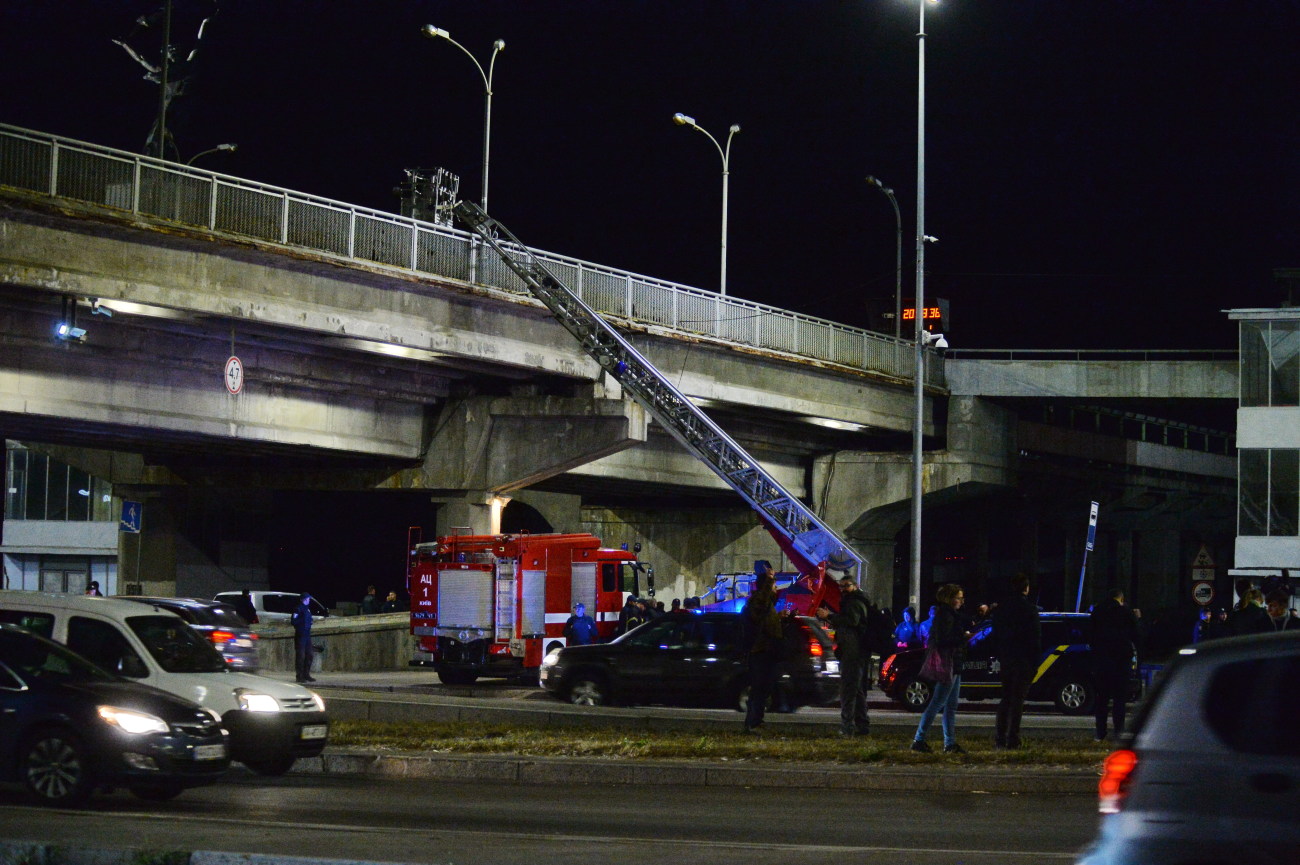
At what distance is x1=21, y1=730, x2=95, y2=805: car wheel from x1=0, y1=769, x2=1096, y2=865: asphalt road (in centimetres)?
16

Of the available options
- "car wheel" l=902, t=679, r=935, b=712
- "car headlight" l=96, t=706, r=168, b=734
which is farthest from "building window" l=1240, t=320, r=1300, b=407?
"car headlight" l=96, t=706, r=168, b=734

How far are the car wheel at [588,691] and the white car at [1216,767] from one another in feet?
52.0

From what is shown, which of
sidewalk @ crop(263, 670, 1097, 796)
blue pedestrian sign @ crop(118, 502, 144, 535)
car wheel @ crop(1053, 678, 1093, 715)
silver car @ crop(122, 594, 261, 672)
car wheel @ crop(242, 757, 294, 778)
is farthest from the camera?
blue pedestrian sign @ crop(118, 502, 144, 535)

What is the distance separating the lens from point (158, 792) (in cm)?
1155

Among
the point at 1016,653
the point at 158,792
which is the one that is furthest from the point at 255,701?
the point at 1016,653

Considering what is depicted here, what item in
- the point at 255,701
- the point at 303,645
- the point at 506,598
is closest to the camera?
the point at 255,701

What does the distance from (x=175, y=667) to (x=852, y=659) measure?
6.65 m

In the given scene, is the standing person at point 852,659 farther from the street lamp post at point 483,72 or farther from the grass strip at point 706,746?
the street lamp post at point 483,72

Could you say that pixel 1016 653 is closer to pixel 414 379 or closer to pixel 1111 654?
pixel 1111 654

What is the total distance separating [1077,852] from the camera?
9.62 meters

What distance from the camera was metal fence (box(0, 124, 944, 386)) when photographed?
2464cm

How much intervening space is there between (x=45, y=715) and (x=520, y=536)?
18.2 metres

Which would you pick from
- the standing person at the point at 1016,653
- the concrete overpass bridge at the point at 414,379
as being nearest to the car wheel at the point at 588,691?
the standing person at the point at 1016,653

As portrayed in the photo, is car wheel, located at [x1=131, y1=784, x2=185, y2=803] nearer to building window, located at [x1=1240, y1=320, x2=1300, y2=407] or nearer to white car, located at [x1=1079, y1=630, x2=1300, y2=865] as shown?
white car, located at [x1=1079, y1=630, x2=1300, y2=865]
